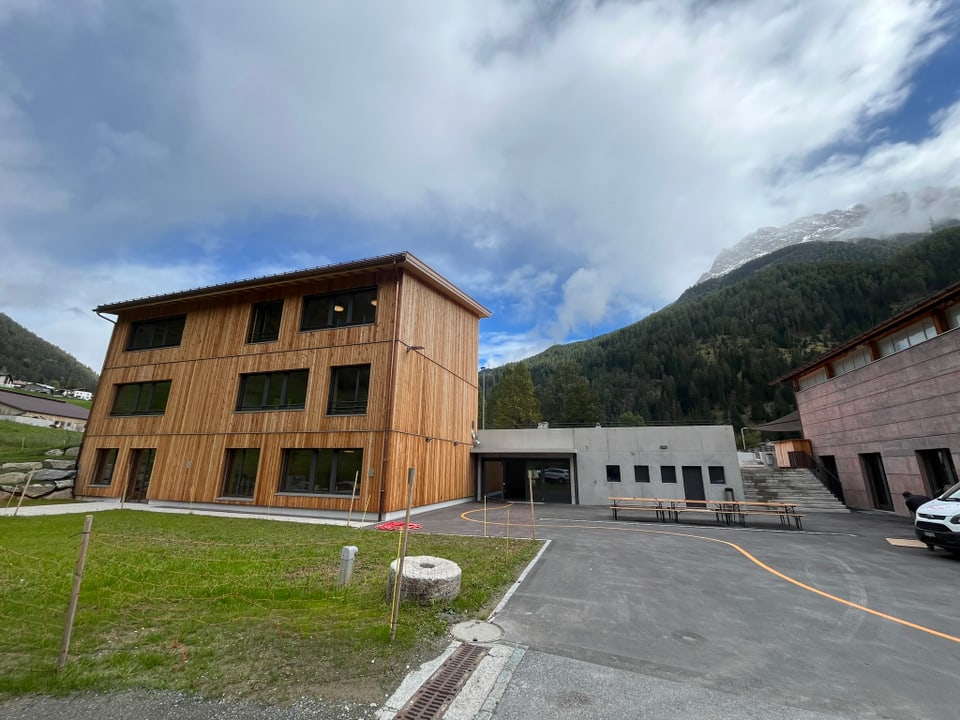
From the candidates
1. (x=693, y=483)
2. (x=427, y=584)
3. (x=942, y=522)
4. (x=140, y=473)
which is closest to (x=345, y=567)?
(x=427, y=584)

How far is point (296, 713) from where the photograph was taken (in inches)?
122

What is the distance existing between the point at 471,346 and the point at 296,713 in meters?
21.1

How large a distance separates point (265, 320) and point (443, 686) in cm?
1937

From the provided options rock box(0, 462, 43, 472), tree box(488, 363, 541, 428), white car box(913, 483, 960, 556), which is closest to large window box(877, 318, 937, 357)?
white car box(913, 483, 960, 556)

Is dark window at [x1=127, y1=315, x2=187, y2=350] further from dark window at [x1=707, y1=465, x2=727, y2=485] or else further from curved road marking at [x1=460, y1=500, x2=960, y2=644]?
dark window at [x1=707, y1=465, x2=727, y2=485]

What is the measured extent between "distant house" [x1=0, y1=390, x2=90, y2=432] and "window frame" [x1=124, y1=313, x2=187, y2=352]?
27066 millimetres

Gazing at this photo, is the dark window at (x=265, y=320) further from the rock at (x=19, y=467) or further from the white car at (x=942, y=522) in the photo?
the white car at (x=942, y=522)

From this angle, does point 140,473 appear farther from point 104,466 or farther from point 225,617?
point 225,617

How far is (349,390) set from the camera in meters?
16.5

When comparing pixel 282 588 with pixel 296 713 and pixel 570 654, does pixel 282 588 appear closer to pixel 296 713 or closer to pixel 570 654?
pixel 296 713

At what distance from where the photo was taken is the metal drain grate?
10.6 ft

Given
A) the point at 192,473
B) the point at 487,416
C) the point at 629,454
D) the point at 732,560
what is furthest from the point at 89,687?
the point at 487,416

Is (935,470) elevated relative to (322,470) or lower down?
elevated

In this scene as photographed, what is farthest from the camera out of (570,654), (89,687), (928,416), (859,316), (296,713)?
(859,316)
